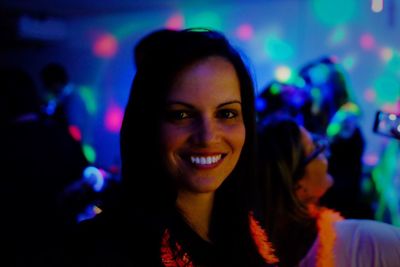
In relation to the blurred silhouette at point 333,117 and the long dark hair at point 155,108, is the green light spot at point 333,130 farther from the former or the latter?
the long dark hair at point 155,108

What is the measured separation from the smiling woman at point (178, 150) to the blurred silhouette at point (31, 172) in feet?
3.04

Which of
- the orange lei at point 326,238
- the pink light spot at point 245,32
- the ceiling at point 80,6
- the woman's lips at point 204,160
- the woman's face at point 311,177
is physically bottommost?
the orange lei at point 326,238

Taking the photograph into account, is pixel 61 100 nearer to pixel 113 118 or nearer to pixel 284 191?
pixel 113 118

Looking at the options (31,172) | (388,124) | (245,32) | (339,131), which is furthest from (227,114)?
(245,32)

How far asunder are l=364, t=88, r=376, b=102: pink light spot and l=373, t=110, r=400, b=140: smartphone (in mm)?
2627

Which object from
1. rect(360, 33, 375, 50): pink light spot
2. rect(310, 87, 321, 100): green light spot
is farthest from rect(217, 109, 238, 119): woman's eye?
rect(360, 33, 375, 50): pink light spot

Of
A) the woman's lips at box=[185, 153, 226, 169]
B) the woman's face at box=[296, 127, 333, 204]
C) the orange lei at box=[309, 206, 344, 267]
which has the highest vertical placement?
the woman's lips at box=[185, 153, 226, 169]

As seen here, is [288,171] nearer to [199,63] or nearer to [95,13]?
[199,63]

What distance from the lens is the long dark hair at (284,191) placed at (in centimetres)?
122

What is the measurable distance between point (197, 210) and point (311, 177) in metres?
0.60

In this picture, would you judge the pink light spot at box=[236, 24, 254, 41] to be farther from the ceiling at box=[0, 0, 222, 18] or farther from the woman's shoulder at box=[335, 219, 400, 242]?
the woman's shoulder at box=[335, 219, 400, 242]

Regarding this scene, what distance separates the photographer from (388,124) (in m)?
1.09

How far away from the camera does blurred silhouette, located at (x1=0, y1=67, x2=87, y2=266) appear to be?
5.85ft

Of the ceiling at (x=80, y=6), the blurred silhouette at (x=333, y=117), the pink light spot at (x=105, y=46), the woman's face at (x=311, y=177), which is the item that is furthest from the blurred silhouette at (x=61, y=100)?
the woman's face at (x=311, y=177)
